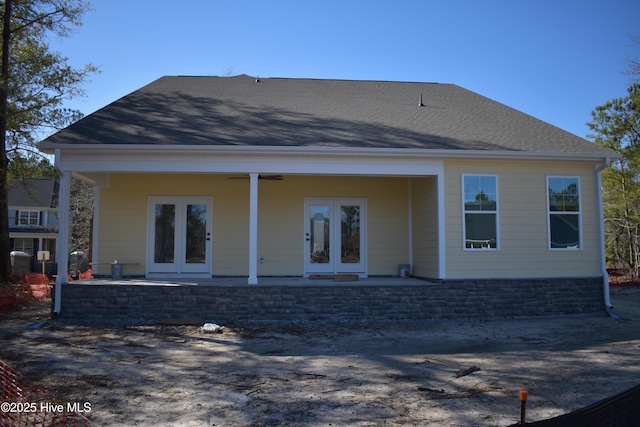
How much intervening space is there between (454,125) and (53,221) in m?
32.7

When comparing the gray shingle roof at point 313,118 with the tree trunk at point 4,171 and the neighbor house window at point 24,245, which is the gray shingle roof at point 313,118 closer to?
the tree trunk at point 4,171

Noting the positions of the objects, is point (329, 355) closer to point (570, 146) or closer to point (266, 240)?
point (266, 240)

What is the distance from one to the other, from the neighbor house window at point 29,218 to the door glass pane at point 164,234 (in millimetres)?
26927

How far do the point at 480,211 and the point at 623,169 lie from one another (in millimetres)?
16246

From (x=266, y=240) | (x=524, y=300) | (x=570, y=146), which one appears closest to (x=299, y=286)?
(x=266, y=240)

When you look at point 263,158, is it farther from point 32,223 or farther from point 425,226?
point 32,223

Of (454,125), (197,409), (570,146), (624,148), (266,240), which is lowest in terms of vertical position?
(197,409)

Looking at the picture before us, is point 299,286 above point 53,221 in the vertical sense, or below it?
below

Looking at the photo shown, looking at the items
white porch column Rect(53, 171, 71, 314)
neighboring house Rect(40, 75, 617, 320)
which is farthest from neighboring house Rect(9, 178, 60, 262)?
white porch column Rect(53, 171, 71, 314)

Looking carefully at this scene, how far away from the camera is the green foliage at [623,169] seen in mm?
22000

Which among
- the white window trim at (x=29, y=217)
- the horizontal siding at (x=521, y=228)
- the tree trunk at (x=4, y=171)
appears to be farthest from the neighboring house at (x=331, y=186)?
the white window trim at (x=29, y=217)

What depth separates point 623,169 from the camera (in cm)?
2262

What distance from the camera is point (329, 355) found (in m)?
7.13

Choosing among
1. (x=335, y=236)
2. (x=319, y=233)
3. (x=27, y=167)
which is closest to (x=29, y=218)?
(x=27, y=167)
